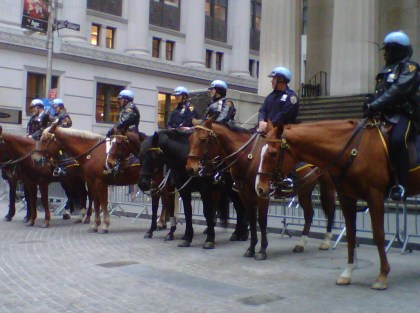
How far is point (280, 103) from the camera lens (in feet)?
34.0

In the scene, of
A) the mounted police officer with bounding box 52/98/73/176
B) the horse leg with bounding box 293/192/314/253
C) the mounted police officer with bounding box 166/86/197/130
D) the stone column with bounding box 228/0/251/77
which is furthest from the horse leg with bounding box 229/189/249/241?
the stone column with bounding box 228/0/251/77

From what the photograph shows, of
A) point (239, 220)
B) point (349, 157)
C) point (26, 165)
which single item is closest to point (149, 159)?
point (239, 220)

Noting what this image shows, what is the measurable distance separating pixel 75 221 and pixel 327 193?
8.24m

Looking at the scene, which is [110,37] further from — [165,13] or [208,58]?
[208,58]

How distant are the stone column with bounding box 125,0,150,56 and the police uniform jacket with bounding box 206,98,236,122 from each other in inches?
1244

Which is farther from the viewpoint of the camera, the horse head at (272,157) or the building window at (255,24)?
the building window at (255,24)

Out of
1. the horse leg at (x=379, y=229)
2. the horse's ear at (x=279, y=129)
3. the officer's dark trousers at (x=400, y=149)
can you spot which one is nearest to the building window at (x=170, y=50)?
the horse's ear at (x=279, y=129)

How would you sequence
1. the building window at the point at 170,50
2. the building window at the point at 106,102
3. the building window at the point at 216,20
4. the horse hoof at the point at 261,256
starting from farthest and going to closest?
the building window at the point at 216,20, the building window at the point at 170,50, the building window at the point at 106,102, the horse hoof at the point at 261,256

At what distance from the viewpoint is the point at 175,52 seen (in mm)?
45844

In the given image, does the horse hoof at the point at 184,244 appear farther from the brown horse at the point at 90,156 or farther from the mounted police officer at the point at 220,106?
the brown horse at the point at 90,156

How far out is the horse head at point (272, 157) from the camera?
7.73 m

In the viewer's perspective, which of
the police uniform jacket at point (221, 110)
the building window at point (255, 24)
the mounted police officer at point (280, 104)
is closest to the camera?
the mounted police officer at point (280, 104)

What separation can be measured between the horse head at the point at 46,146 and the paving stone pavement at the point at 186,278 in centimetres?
203

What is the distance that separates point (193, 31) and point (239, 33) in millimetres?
5291
